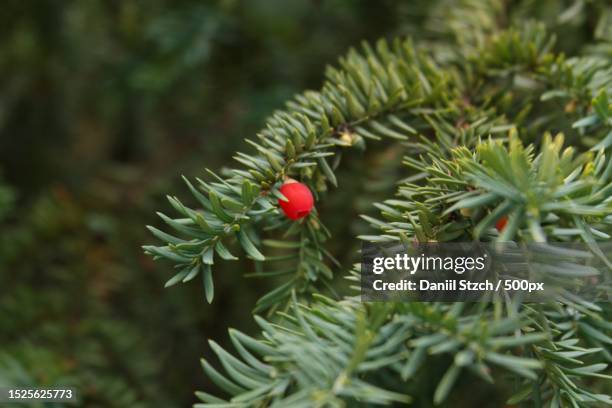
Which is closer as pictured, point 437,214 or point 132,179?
point 437,214

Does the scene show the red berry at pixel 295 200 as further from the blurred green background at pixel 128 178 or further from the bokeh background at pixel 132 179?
the blurred green background at pixel 128 178

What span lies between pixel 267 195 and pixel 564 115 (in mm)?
325

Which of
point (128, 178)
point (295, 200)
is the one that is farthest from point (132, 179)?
point (295, 200)

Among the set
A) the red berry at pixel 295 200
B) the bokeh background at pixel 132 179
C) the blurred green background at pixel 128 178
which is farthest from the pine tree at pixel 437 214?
the blurred green background at pixel 128 178

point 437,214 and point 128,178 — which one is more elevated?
point 128,178

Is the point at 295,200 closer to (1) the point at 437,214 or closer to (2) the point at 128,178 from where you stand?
(1) the point at 437,214

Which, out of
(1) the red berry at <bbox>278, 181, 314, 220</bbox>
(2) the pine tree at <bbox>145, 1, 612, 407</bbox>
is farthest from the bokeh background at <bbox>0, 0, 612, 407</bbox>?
(1) the red berry at <bbox>278, 181, 314, 220</bbox>

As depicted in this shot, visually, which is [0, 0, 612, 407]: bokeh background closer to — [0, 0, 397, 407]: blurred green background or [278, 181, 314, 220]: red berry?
[0, 0, 397, 407]: blurred green background

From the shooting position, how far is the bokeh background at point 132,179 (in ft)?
2.91

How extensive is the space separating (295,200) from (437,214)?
108 millimetres

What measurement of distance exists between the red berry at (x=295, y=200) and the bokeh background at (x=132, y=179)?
31cm

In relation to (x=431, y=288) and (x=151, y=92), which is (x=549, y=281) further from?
(x=151, y=92)

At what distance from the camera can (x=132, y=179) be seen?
1287mm

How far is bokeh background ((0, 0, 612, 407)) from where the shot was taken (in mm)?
887
